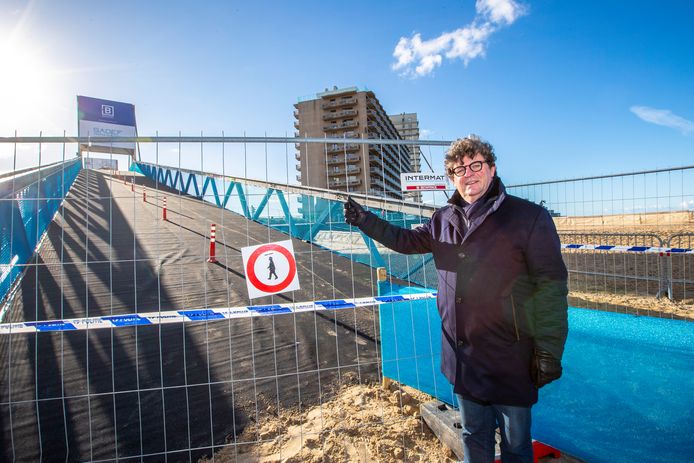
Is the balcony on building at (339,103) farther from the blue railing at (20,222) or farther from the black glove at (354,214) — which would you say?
the black glove at (354,214)

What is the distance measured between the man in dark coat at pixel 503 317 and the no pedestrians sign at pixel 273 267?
1.26m

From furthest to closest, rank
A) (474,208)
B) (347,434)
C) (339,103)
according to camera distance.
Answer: (339,103) → (347,434) → (474,208)

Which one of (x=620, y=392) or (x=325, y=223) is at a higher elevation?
(x=325, y=223)

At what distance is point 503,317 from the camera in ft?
5.36

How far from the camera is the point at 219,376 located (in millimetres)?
3582

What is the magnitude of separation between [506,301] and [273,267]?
165 centimetres

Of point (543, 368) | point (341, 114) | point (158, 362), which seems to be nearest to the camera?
point (543, 368)

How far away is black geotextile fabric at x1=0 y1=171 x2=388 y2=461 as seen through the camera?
273 centimetres

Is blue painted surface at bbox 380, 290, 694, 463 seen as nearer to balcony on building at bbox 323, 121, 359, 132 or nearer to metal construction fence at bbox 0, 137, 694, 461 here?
metal construction fence at bbox 0, 137, 694, 461

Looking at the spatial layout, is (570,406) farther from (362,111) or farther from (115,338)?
(362,111)

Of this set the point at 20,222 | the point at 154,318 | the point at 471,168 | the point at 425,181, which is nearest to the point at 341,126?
the point at 20,222

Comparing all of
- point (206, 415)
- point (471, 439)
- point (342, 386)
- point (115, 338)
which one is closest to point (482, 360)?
point (471, 439)

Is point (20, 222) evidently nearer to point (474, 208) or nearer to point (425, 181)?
point (425, 181)

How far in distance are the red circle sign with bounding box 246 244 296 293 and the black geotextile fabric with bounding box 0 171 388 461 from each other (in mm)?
191
